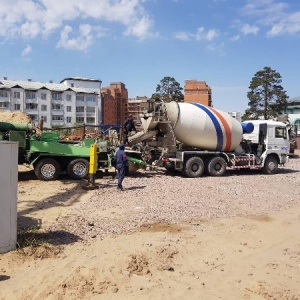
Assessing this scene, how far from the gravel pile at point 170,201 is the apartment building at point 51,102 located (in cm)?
6945

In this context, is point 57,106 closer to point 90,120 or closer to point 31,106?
point 31,106

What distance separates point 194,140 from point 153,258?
1084 centimetres

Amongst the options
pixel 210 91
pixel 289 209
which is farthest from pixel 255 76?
pixel 289 209

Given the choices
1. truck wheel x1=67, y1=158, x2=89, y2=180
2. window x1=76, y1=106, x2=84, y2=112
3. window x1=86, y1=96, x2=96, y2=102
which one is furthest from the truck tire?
window x1=86, y1=96, x2=96, y2=102

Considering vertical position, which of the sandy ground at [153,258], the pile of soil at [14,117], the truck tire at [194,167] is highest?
the pile of soil at [14,117]

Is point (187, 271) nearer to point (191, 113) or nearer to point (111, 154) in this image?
point (111, 154)

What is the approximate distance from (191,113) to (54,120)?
7326 cm

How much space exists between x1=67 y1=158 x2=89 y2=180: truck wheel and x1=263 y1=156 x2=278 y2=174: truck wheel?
359 inches

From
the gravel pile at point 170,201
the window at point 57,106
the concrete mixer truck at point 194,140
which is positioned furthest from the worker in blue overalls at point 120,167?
the window at point 57,106

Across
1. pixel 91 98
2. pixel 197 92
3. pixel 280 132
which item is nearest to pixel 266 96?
pixel 197 92

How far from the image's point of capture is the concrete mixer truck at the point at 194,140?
16250 millimetres

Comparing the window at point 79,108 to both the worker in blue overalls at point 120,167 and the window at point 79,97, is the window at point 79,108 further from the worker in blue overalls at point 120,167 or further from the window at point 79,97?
the worker in blue overalls at point 120,167

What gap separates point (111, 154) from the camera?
594 inches

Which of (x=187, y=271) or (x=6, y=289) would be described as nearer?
(x=6, y=289)
